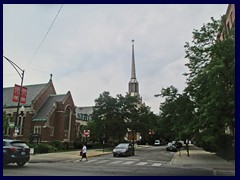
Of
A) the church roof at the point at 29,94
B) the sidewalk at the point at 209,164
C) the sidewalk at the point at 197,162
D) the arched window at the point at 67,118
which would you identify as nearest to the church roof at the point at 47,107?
the church roof at the point at 29,94

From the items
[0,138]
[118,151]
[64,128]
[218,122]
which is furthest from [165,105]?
[64,128]

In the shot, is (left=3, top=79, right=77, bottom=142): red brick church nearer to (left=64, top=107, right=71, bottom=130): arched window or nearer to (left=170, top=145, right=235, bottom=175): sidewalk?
(left=64, top=107, right=71, bottom=130): arched window

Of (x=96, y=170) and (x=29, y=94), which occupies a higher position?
(x=29, y=94)

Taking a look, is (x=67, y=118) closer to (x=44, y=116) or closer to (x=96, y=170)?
(x=44, y=116)

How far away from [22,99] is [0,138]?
11.2 m

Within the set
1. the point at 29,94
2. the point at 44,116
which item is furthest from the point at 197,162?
the point at 29,94

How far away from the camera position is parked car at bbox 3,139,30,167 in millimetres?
13867

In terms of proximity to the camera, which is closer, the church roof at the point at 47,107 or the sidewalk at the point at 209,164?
the sidewalk at the point at 209,164

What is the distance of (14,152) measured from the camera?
14.0 m

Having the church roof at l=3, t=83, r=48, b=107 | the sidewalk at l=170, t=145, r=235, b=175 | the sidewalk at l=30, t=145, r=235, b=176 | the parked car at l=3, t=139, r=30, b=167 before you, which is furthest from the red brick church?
the parked car at l=3, t=139, r=30, b=167

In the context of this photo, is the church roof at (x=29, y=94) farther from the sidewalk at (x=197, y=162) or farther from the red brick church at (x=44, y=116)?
the sidewalk at (x=197, y=162)

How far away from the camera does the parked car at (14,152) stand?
13867 millimetres

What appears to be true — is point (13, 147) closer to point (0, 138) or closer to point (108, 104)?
point (0, 138)
